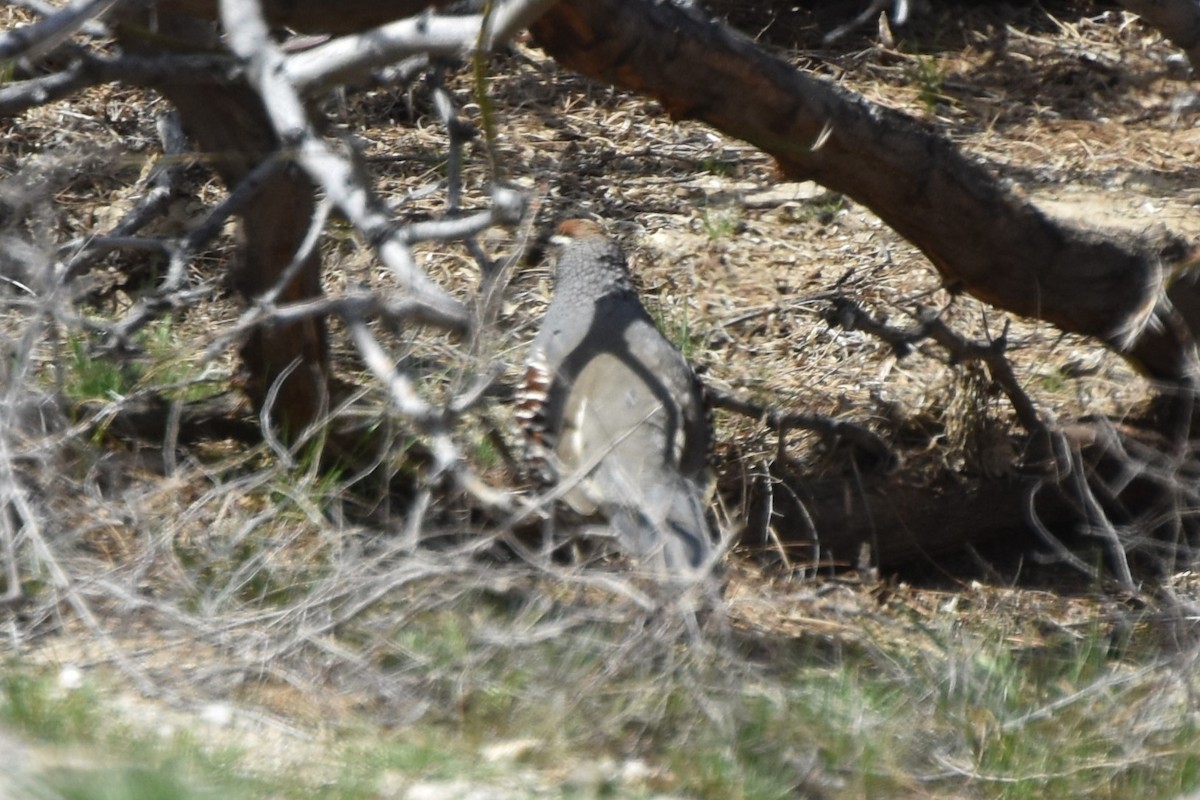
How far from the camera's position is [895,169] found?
5184 millimetres

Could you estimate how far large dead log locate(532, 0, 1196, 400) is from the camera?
466cm

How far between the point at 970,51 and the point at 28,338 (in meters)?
7.29

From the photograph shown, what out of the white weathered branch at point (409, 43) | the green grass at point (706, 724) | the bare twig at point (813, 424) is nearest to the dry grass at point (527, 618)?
the green grass at point (706, 724)

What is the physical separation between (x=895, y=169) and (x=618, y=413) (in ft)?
4.32

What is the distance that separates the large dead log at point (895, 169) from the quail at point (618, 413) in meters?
0.95

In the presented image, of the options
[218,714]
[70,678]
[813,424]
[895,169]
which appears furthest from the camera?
[813,424]

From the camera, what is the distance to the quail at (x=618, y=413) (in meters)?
4.63

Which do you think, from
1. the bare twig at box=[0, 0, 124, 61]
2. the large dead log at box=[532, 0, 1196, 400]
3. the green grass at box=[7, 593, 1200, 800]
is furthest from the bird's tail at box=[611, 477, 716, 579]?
the bare twig at box=[0, 0, 124, 61]

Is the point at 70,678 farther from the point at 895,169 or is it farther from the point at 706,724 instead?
the point at 895,169

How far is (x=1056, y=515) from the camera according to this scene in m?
6.52

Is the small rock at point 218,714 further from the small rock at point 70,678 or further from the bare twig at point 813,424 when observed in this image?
the bare twig at point 813,424

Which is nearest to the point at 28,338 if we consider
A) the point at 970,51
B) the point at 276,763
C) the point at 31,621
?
the point at 31,621

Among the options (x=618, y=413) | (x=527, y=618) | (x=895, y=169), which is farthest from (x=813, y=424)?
(x=527, y=618)

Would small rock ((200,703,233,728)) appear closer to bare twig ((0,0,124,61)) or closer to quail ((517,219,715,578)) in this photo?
quail ((517,219,715,578))
